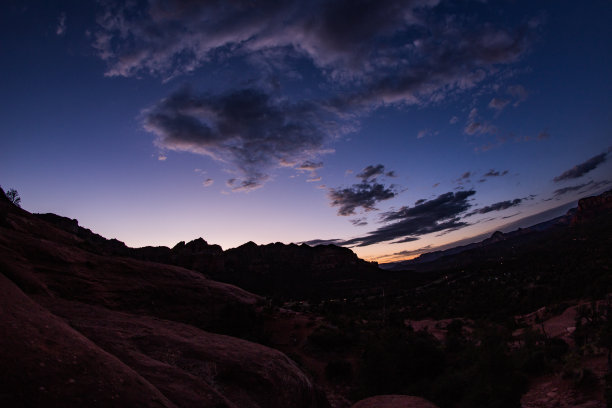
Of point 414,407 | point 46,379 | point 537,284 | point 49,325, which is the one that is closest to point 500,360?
point 414,407

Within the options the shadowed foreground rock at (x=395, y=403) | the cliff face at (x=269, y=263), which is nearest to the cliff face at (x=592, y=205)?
the cliff face at (x=269, y=263)

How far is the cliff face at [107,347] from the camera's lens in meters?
3.22

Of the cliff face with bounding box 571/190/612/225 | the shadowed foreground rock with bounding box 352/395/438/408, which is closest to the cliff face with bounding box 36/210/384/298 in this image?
the shadowed foreground rock with bounding box 352/395/438/408

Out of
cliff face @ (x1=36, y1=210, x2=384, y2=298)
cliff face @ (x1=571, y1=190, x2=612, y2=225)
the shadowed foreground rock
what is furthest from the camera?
cliff face @ (x1=571, y1=190, x2=612, y2=225)

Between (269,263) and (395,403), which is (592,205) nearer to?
(269,263)

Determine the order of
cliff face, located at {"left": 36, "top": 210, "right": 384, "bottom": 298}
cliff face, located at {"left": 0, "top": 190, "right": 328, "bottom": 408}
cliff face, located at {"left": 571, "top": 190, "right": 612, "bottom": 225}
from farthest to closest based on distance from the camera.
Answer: cliff face, located at {"left": 571, "top": 190, "right": 612, "bottom": 225}, cliff face, located at {"left": 36, "top": 210, "right": 384, "bottom": 298}, cliff face, located at {"left": 0, "top": 190, "right": 328, "bottom": 408}

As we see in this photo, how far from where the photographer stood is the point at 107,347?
548 centimetres

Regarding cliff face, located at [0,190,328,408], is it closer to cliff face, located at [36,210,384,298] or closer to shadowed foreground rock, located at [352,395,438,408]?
shadowed foreground rock, located at [352,395,438,408]

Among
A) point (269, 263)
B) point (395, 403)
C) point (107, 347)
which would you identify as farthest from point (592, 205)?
point (107, 347)

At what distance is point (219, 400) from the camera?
16.2 feet

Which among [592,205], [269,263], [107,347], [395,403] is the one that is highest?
[107,347]

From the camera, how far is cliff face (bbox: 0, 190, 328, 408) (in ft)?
10.6

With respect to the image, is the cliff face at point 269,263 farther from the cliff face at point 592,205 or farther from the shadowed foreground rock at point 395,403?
the cliff face at point 592,205

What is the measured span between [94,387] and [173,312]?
49.9 feet
